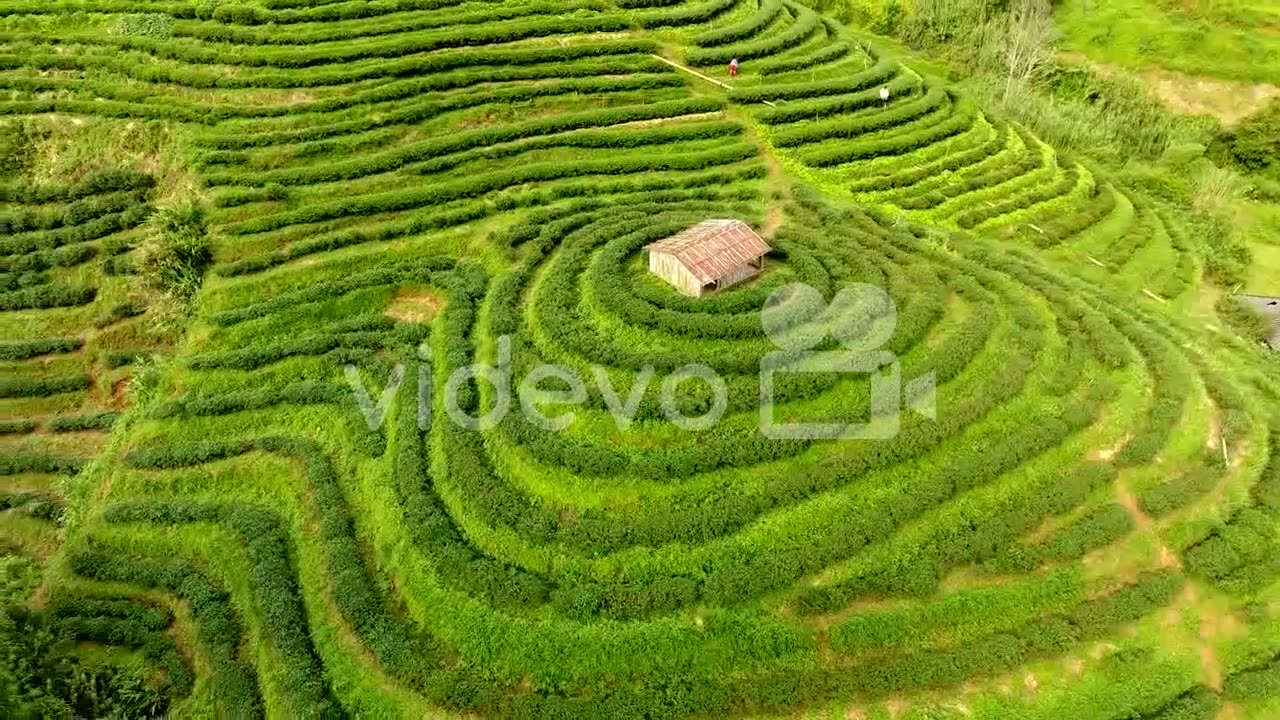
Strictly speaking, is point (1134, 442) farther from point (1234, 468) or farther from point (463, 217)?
point (463, 217)

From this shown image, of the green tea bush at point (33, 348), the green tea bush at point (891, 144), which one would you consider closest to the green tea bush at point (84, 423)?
the green tea bush at point (33, 348)

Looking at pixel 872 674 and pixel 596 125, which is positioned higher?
pixel 596 125

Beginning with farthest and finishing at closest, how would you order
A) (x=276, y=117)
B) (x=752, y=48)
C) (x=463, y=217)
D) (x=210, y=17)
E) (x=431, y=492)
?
(x=752, y=48), (x=210, y=17), (x=276, y=117), (x=463, y=217), (x=431, y=492)

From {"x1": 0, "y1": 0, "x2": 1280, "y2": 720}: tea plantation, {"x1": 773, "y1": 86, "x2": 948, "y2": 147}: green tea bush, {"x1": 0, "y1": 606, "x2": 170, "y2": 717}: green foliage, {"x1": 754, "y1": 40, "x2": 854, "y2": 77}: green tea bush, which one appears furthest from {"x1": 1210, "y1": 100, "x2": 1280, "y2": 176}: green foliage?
{"x1": 0, "y1": 606, "x2": 170, "y2": 717}: green foliage

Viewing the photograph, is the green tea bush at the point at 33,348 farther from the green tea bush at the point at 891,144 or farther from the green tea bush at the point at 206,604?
the green tea bush at the point at 891,144

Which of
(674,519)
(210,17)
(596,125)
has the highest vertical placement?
(210,17)

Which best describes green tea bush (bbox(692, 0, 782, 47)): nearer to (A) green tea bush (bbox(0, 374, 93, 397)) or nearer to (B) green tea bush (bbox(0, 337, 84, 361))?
(B) green tea bush (bbox(0, 337, 84, 361))

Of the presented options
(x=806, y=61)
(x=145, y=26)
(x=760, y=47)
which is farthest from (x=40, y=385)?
(x=806, y=61)

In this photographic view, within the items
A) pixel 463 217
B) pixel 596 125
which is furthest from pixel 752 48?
pixel 463 217
